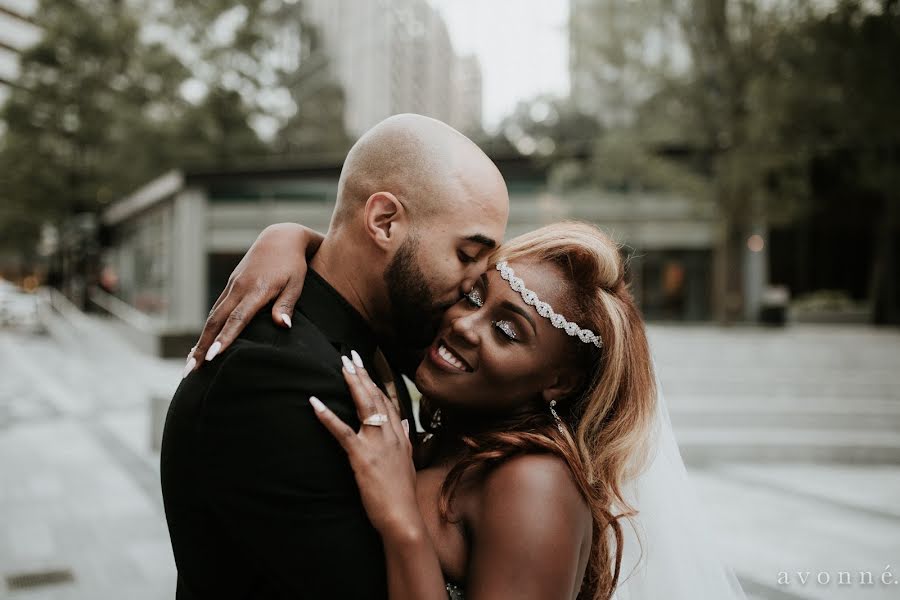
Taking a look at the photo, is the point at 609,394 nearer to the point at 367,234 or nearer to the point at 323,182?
the point at 367,234

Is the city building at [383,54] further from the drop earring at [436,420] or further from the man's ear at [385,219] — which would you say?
the man's ear at [385,219]

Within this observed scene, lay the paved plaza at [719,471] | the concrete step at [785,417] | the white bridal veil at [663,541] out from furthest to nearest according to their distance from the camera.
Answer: the concrete step at [785,417] → the paved plaza at [719,471] → the white bridal veil at [663,541]

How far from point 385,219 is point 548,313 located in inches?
18.5

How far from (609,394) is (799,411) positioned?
8.02 metres

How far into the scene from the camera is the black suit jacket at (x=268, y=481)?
143 centimetres

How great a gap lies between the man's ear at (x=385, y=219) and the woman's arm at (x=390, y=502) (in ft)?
1.22

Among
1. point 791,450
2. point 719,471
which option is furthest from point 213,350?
point 791,450

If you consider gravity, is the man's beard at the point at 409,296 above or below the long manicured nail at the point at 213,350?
above

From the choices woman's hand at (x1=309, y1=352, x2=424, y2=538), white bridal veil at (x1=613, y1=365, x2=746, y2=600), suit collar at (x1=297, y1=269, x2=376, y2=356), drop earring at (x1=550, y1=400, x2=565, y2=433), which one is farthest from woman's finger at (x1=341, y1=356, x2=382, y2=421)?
white bridal veil at (x1=613, y1=365, x2=746, y2=600)

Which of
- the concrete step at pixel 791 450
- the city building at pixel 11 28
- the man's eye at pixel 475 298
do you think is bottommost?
the concrete step at pixel 791 450

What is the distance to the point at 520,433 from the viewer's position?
1.66 metres

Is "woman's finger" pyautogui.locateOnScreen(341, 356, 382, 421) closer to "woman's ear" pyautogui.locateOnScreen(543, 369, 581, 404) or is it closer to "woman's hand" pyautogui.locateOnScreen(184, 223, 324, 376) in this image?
"woman's hand" pyautogui.locateOnScreen(184, 223, 324, 376)

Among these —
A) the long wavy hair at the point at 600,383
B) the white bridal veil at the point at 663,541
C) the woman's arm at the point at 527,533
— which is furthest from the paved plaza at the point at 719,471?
the woman's arm at the point at 527,533

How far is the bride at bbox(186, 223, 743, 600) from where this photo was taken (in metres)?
1.49
